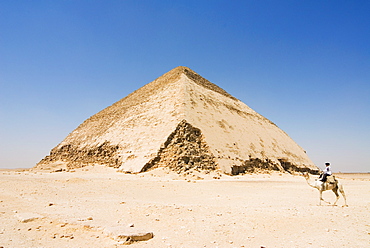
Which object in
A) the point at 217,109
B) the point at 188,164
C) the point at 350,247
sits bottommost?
the point at 350,247

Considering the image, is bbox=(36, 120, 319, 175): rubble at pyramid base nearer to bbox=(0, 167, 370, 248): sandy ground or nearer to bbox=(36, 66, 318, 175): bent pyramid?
bbox=(36, 66, 318, 175): bent pyramid

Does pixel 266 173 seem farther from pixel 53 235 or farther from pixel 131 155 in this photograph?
pixel 53 235

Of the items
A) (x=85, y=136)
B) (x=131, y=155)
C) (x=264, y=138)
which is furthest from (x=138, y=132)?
(x=264, y=138)

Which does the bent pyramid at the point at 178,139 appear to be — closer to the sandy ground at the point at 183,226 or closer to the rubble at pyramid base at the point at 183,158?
the rubble at pyramid base at the point at 183,158

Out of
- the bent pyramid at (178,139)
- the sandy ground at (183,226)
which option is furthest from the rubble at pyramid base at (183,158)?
the sandy ground at (183,226)

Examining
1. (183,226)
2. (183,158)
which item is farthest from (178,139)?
(183,226)

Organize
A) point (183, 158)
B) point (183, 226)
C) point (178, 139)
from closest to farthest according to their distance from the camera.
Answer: point (183, 226) → point (183, 158) → point (178, 139)

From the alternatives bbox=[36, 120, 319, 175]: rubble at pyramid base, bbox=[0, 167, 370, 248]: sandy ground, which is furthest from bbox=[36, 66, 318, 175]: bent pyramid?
bbox=[0, 167, 370, 248]: sandy ground

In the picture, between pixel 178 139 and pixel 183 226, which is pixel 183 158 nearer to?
pixel 178 139
